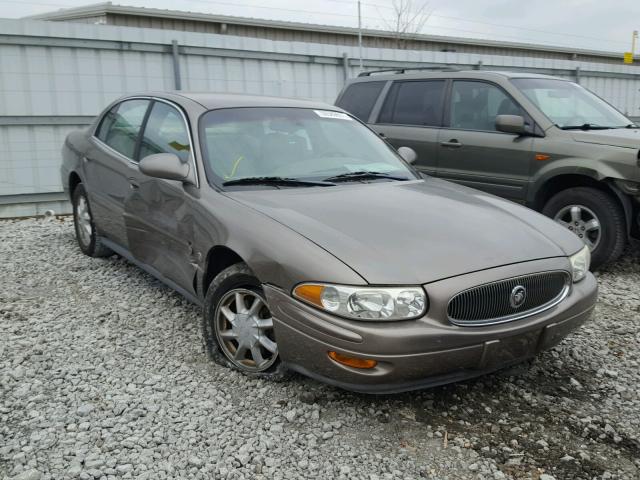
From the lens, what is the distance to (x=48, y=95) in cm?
839

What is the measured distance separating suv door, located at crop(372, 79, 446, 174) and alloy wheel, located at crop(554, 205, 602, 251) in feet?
5.03

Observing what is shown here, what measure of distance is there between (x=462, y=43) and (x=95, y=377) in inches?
992

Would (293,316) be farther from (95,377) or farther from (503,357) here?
(95,377)

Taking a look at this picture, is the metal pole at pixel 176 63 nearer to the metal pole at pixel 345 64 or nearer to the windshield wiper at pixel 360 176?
the metal pole at pixel 345 64

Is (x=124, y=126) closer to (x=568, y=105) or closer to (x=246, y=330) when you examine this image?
(x=246, y=330)

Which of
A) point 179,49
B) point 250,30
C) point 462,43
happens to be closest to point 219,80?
point 179,49

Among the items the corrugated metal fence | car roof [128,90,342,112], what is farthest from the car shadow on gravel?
the corrugated metal fence

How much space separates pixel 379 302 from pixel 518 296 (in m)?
0.73

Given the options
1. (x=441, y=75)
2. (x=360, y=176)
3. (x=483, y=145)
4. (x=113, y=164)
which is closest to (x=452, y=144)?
(x=483, y=145)

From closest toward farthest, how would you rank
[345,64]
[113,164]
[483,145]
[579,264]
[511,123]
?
[579,264] < [113,164] < [511,123] < [483,145] < [345,64]

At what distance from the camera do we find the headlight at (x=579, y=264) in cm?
327

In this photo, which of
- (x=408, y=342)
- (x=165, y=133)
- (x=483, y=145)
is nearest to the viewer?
(x=408, y=342)

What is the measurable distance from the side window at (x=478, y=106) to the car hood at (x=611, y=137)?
67 cm

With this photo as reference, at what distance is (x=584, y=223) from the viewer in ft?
18.0
